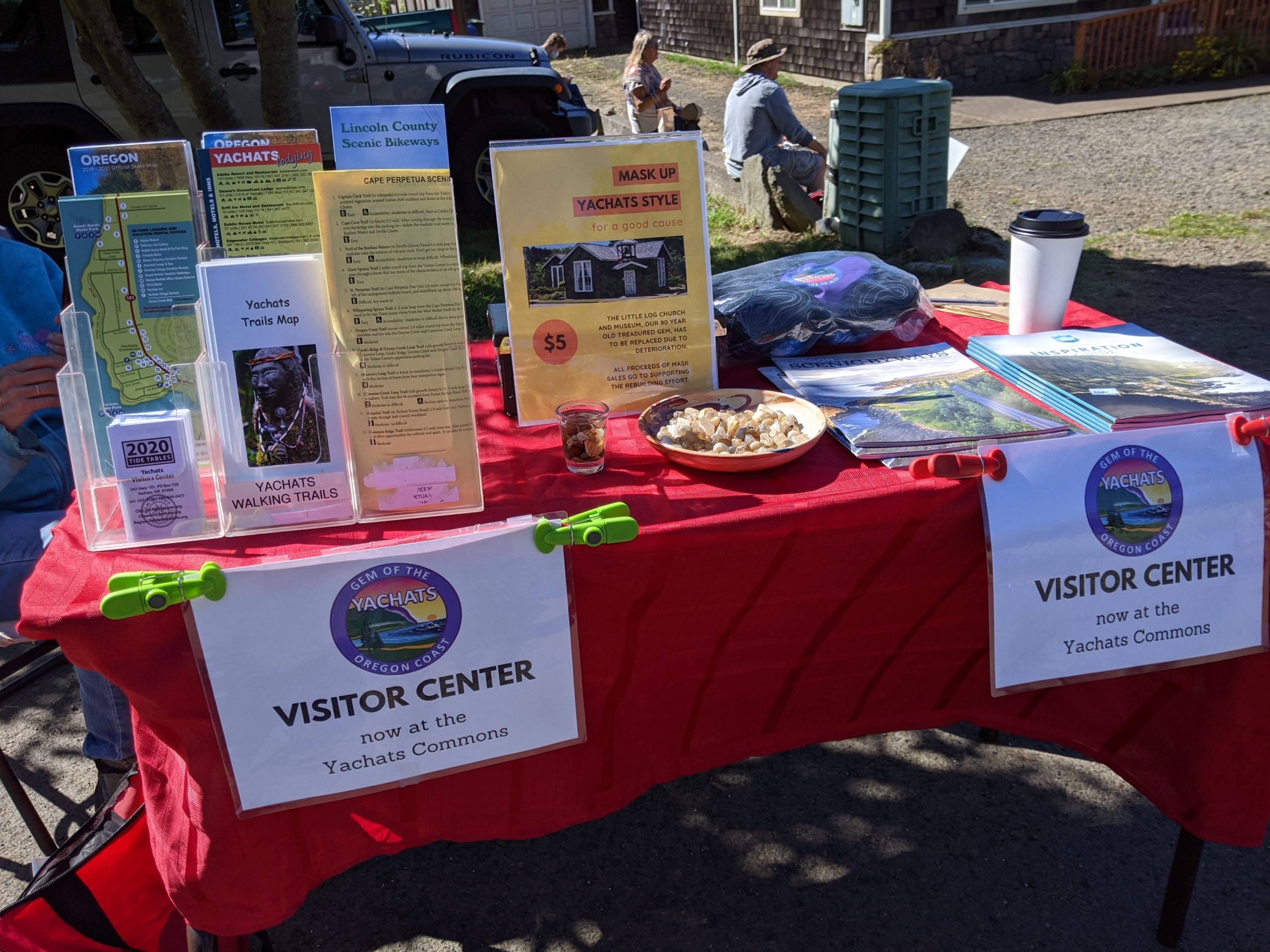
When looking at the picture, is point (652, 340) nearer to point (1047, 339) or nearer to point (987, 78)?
point (1047, 339)

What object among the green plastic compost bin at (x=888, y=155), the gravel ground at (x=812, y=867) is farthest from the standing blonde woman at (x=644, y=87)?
the gravel ground at (x=812, y=867)

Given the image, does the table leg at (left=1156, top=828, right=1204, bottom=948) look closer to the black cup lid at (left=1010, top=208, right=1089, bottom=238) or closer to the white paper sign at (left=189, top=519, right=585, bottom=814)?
the black cup lid at (left=1010, top=208, right=1089, bottom=238)

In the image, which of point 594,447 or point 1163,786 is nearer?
point 594,447

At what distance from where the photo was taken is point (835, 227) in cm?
709

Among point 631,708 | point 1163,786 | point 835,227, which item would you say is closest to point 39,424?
point 631,708

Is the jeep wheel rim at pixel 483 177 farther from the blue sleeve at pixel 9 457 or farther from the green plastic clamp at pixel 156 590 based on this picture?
the green plastic clamp at pixel 156 590

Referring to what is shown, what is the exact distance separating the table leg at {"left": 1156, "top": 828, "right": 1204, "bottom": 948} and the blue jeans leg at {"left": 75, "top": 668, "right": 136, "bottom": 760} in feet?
6.88

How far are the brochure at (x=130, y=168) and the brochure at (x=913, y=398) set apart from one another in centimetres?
112

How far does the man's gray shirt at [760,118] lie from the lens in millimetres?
7457

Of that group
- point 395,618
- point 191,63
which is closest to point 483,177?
point 191,63

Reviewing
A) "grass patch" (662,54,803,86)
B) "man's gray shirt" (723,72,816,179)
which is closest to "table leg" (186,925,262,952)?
"man's gray shirt" (723,72,816,179)

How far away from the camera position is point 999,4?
40.5 ft

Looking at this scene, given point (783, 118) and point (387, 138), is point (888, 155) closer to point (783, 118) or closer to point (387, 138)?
point (783, 118)

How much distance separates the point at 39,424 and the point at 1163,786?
238cm
